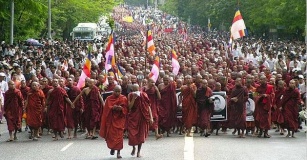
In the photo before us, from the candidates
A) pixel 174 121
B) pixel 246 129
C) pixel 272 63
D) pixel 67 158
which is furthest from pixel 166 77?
pixel 272 63

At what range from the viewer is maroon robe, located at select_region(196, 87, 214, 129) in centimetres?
1997

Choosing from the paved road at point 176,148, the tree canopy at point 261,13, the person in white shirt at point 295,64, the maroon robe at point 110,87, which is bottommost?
the paved road at point 176,148

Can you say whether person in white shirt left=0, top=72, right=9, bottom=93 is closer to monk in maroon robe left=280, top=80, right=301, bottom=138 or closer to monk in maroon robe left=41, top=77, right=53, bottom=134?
monk in maroon robe left=41, top=77, right=53, bottom=134

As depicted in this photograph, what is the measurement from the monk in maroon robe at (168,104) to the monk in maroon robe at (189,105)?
0.31 metres

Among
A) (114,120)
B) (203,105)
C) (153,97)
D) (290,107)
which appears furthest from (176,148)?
(290,107)

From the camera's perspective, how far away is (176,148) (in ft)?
A: 57.0

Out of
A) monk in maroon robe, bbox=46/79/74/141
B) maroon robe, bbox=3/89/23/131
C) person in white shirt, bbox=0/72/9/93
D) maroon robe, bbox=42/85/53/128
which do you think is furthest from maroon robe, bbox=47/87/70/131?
person in white shirt, bbox=0/72/9/93

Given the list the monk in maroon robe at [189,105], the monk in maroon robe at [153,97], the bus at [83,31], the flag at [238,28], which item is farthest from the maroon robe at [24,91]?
the bus at [83,31]

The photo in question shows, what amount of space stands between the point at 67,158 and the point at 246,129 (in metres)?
6.33

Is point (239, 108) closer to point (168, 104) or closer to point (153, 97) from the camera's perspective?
point (168, 104)

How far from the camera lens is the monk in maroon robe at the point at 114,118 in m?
16.0

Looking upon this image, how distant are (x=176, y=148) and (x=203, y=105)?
293 cm

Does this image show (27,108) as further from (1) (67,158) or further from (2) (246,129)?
(2) (246,129)

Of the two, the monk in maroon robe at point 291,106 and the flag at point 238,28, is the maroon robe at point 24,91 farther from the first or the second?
the monk in maroon robe at point 291,106
